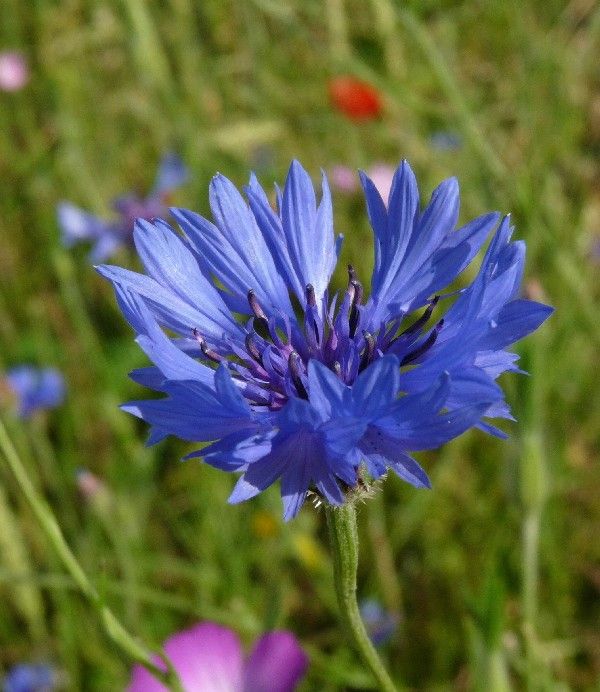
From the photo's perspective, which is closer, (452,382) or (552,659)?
(452,382)

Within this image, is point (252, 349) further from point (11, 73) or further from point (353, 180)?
point (11, 73)

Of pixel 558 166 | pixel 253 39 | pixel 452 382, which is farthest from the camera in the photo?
pixel 558 166

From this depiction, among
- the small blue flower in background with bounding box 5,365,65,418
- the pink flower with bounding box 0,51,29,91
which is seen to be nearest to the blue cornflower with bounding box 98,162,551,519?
the small blue flower in background with bounding box 5,365,65,418

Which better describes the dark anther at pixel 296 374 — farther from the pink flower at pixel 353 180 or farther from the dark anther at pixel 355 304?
the pink flower at pixel 353 180

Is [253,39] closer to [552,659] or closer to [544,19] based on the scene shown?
[544,19]

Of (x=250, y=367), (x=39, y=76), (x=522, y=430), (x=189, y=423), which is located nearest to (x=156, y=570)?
(x=522, y=430)

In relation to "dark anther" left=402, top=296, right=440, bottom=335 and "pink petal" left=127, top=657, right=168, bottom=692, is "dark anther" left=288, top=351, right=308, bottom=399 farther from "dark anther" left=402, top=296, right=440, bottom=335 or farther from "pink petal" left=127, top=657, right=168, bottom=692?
"pink petal" left=127, top=657, right=168, bottom=692
